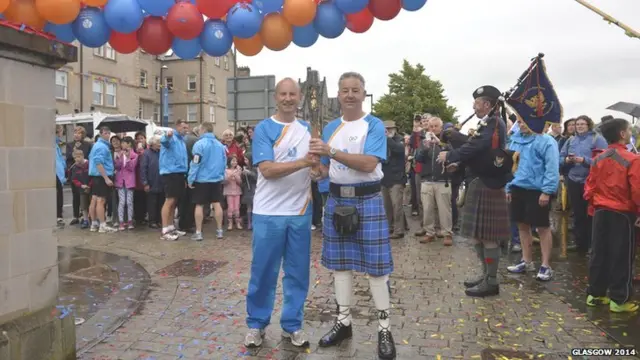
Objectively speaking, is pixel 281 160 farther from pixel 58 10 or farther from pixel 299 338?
pixel 58 10

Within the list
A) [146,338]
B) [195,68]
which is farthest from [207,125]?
[195,68]

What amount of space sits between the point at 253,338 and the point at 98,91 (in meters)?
31.9

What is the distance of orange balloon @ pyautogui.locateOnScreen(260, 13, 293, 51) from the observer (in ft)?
14.2

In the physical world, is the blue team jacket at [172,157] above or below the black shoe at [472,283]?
above

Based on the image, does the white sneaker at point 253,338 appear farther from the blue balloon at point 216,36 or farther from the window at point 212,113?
the window at point 212,113

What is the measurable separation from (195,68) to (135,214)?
3403cm

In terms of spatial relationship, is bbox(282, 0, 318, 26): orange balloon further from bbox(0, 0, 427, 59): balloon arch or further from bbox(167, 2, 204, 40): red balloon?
bbox(167, 2, 204, 40): red balloon

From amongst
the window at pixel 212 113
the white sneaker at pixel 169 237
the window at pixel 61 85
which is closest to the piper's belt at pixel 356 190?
the white sneaker at pixel 169 237

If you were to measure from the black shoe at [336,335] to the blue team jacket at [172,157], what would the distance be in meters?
5.62

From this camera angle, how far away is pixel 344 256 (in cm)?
375

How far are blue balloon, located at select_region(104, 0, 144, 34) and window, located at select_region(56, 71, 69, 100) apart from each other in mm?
27433

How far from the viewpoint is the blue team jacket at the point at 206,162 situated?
27.2ft

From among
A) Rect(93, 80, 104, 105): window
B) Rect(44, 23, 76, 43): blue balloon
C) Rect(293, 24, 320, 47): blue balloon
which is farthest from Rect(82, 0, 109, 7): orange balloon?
Rect(93, 80, 104, 105): window

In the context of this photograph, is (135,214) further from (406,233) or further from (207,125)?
(406,233)
